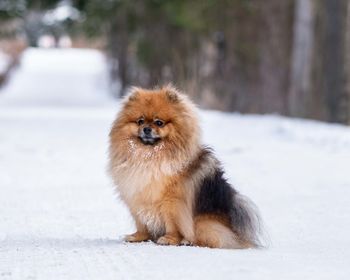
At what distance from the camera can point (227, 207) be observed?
6.93 m

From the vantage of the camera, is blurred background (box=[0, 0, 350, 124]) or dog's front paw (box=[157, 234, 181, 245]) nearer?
dog's front paw (box=[157, 234, 181, 245])

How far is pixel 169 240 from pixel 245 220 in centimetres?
62

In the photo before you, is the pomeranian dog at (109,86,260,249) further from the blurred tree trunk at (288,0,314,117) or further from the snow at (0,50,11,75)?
the snow at (0,50,11,75)

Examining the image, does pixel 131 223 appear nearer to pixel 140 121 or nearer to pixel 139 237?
pixel 139 237

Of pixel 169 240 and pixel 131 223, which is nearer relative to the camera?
pixel 169 240

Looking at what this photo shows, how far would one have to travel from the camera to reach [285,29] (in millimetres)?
33188

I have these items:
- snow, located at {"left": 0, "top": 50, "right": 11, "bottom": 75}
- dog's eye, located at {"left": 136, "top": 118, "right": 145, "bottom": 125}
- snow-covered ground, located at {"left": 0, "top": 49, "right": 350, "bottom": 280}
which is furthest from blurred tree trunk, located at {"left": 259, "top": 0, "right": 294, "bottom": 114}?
dog's eye, located at {"left": 136, "top": 118, "right": 145, "bottom": 125}

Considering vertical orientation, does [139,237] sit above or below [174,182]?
below

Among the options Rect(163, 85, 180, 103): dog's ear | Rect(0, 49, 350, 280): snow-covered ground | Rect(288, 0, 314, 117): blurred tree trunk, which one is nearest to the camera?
Rect(0, 49, 350, 280): snow-covered ground

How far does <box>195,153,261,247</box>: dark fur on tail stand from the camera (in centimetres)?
687

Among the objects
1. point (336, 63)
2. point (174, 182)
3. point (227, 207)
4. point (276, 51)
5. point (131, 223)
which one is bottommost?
point (131, 223)

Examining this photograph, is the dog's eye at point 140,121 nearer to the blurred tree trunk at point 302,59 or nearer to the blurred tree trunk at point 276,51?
the blurred tree trunk at point 302,59

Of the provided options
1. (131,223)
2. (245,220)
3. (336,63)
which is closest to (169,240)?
(245,220)

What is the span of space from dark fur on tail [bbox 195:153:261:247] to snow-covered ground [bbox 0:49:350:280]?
220mm
